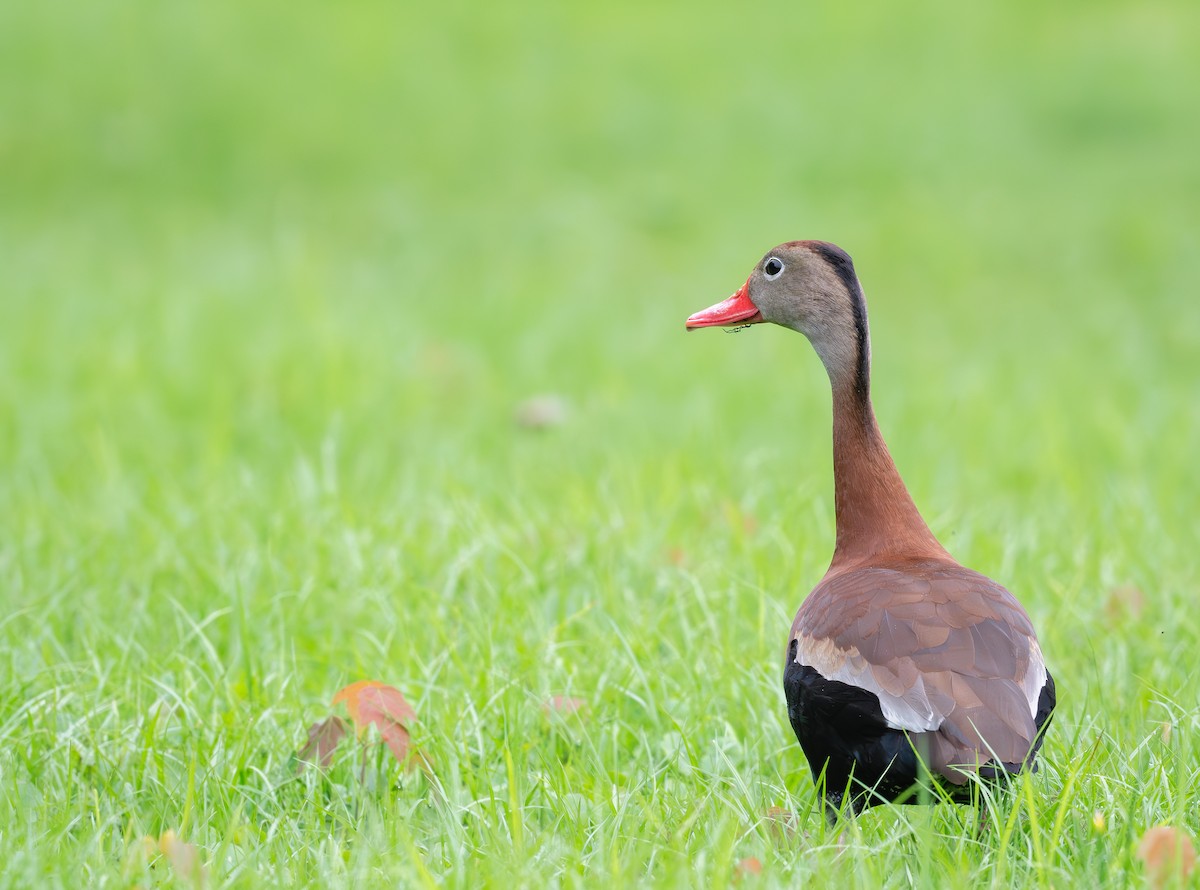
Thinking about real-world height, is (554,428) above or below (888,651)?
below

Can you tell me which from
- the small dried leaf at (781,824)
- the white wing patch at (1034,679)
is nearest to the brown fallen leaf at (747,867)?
the small dried leaf at (781,824)

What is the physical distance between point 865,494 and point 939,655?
492 mm

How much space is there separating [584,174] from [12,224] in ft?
12.8

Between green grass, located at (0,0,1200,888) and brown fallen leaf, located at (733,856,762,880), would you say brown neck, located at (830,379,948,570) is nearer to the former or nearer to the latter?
Answer: green grass, located at (0,0,1200,888)

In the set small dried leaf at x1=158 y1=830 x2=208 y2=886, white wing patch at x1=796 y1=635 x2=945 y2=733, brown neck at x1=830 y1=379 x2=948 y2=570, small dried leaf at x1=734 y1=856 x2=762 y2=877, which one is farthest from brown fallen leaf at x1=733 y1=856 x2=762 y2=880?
small dried leaf at x1=158 y1=830 x2=208 y2=886

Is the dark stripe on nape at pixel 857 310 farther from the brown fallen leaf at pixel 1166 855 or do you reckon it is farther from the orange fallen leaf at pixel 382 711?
the orange fallen leaf at pixel 382 711

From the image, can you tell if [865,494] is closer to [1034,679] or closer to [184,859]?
[1034,679]

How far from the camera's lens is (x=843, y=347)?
2.66 m

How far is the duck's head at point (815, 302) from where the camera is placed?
2.64 m

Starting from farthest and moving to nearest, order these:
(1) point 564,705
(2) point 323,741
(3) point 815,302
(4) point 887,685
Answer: (1) point 564,705, (3) point 815,302, (2) point 323,741, (4) point 887,685

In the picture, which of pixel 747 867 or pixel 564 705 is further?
pixel 564 705

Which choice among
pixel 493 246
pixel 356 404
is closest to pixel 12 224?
pixel 493 246

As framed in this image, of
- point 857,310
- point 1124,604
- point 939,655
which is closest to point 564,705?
point 939,655

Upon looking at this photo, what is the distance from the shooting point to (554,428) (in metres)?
5.30
